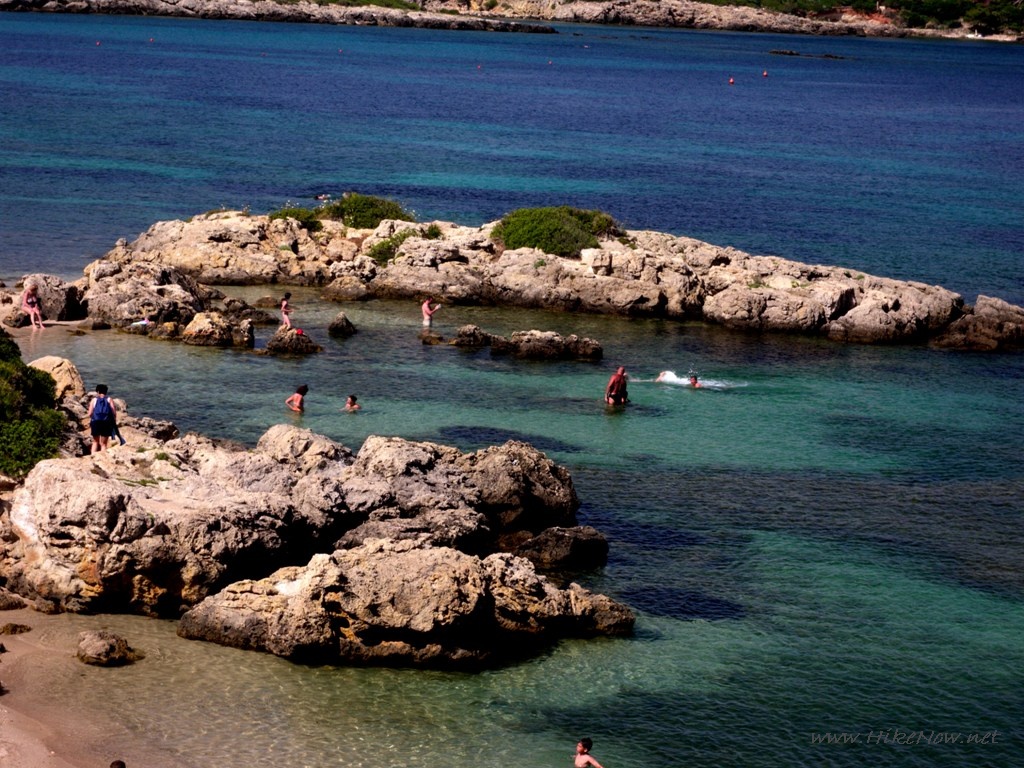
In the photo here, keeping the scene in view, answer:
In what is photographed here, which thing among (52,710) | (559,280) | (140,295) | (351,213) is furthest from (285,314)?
(52,710)

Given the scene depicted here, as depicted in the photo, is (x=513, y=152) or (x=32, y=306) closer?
(x=32, y=306)

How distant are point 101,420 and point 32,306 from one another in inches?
692

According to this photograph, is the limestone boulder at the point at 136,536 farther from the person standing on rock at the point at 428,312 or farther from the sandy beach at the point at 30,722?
the person standing on rock at the point at 428,312

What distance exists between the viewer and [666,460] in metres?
36.8

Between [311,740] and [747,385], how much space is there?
2614 cm

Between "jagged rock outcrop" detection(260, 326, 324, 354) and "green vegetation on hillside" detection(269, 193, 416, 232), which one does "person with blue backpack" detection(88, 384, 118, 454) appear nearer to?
"jagged rock outcrop" detection(260, 326, 324, 354)

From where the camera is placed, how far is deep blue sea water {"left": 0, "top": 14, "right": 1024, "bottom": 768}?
908 inches

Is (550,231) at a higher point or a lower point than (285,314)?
higher

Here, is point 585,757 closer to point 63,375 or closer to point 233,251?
point 63,375

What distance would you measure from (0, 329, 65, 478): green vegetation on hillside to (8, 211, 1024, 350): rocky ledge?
16.4 meters

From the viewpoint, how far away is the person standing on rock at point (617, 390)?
135 ft

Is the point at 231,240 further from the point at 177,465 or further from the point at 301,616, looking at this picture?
the point at 301,616

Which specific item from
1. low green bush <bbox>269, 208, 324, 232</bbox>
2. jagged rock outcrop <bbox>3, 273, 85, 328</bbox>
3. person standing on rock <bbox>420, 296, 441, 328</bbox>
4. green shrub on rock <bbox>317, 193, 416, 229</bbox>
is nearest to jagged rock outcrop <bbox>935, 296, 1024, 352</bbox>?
person standing on rock <bbox>420, 296, 441, 328</bbox>

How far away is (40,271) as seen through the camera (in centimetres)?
5603
